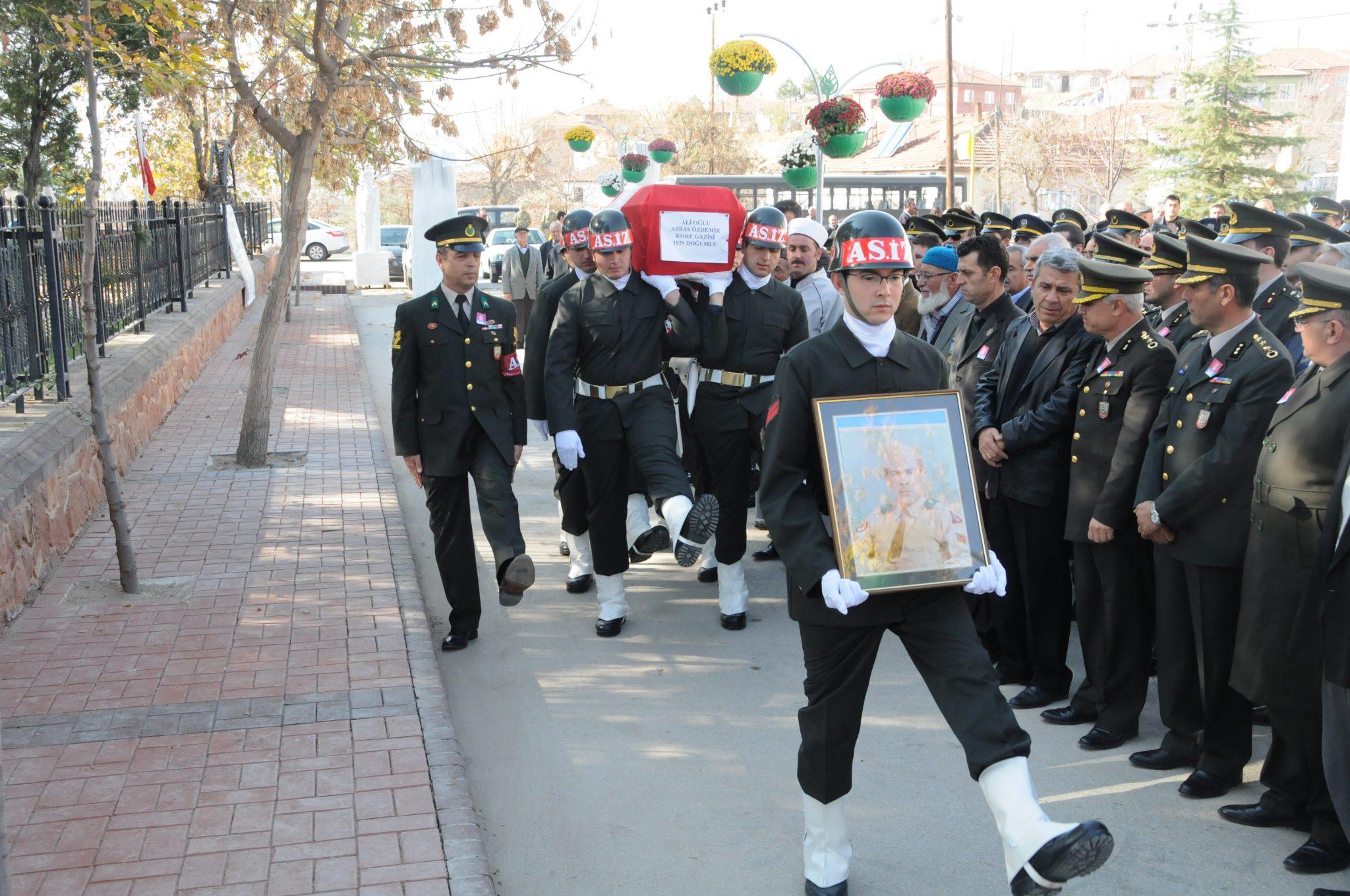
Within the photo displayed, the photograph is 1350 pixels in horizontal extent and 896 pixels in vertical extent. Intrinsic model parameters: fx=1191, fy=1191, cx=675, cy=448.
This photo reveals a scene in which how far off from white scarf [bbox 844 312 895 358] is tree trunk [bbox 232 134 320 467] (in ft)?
23.5

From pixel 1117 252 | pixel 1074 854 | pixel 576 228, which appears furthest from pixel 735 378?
pixel 1074 854

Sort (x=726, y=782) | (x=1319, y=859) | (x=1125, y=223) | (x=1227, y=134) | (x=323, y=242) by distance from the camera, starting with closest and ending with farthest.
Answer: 1. (x=1319, y=859)
2. (x=726, y=782)
3. (x=1125, y=223)
4. (x=1227, y=134)
5. (x=323, y=242)

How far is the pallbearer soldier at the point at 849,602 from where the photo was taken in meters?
3.50

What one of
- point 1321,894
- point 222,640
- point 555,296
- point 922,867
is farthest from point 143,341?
point 1321,894

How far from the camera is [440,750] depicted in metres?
4.75

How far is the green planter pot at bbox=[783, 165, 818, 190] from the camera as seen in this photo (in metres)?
15.3

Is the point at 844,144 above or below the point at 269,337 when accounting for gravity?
above

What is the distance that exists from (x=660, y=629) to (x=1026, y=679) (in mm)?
2020

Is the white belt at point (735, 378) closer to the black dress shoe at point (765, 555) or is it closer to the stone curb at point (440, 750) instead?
the black dress shoe at point (765, 555)

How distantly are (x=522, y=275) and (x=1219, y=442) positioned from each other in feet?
48.2

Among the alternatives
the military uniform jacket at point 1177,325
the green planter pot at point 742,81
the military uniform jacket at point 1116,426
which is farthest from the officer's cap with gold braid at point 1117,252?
the green planter pot at point 742,81

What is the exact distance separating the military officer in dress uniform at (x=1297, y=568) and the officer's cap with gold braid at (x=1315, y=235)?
3.04 m

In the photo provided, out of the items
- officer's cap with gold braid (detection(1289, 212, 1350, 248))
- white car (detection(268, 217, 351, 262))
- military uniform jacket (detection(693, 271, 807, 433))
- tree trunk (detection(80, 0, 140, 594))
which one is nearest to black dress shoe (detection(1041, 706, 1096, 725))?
military uniform jacket (detection(693, 271, 807, 433))

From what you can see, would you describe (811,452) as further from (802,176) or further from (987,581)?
(802,176)
